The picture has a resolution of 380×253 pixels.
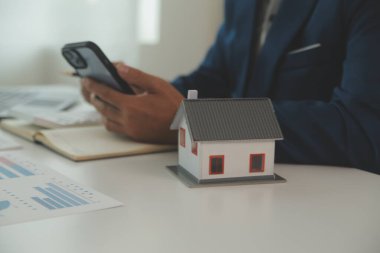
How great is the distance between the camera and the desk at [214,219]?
0.54 m

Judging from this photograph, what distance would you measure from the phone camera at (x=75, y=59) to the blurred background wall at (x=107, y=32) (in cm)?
115

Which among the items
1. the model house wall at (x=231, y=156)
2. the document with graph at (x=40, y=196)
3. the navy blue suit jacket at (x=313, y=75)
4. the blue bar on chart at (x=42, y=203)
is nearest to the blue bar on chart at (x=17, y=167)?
the document with graph at (x=40, y=196)

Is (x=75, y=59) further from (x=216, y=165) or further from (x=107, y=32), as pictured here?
(x=107, y=32)

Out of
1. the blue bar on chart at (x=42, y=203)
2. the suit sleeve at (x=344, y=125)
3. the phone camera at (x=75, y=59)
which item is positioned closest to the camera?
the blue bar on chart at (x=42, y=203)

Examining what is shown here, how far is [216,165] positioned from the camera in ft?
2.53

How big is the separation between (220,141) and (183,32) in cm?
161

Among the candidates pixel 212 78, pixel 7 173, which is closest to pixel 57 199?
pixel 7 173

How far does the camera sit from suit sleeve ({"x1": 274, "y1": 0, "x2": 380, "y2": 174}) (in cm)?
89

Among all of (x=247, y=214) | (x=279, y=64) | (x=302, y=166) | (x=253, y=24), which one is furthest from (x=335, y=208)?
(x=253, y=24)

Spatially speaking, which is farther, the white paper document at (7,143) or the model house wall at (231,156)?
the white paper document at (7,143)

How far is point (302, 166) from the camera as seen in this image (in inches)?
35.3

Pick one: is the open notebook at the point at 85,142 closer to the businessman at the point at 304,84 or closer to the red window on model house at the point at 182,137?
the businessman at the point at 304,84

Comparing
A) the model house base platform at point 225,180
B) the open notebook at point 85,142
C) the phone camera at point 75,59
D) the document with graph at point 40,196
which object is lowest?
the open notebook at point 85,142

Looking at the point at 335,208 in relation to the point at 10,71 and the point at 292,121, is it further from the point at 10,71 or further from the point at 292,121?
the point at 10,71
